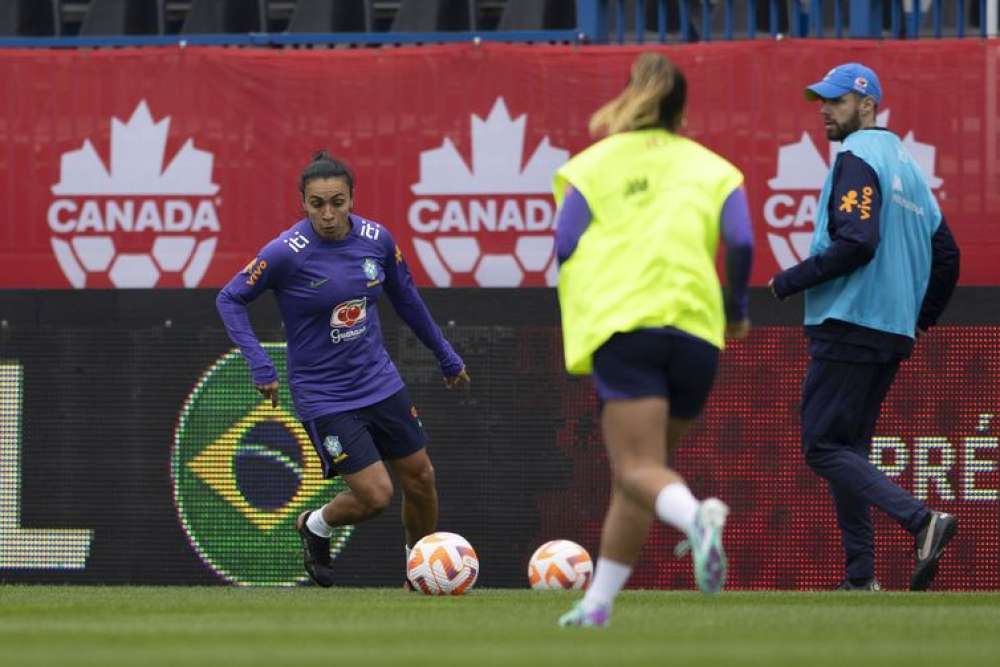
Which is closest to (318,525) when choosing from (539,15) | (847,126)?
(847,126)

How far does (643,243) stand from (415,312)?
140 inches

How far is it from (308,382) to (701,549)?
13.1ft

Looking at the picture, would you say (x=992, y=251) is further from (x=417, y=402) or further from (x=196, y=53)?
(x=196, y=53)

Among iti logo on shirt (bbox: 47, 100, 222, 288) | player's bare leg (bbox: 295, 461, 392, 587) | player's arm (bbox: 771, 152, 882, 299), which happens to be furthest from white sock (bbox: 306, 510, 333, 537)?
iti logo on shirt (bbox: 47, 100, 222, 288)

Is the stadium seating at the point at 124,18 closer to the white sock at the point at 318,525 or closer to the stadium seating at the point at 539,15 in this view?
the stadium seating at the point at 539,15

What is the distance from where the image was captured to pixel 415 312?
35.4 ft

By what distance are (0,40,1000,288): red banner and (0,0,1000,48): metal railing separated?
1.15 metres

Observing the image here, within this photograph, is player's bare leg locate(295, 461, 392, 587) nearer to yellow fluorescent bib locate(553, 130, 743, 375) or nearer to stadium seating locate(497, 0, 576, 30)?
yellow fluorescent bib locate(553, 130, 743, 375)

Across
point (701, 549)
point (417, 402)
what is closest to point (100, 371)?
point (417, 402)

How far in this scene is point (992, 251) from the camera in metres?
→ 13.2

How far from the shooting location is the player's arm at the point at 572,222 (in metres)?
7.41

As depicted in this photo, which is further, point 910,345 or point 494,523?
point 494,523

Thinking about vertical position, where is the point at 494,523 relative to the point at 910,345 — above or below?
below

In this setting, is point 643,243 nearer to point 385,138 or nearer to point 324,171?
point 324,171
